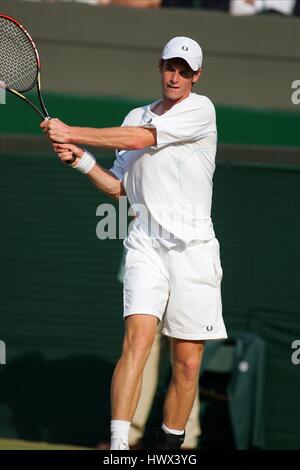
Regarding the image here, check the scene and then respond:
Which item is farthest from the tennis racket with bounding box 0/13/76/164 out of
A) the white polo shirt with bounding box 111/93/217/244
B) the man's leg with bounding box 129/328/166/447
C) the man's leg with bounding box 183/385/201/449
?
the man's leg with bounding box 183/385/201/449

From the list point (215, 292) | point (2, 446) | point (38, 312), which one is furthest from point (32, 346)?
point (215, 292)

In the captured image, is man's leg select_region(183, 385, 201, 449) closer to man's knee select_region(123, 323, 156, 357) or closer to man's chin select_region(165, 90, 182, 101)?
man's knee select_region(123, 323, 156, 357)

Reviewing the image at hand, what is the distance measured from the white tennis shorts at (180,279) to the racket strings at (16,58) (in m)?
1.01

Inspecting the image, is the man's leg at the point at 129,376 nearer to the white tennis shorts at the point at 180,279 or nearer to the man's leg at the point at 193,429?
the white tennis shorts at the point at 180,279

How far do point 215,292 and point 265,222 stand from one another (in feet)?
7.81

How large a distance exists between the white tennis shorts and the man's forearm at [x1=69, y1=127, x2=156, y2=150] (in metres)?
0.53

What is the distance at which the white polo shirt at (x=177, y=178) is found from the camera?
19.6 ft

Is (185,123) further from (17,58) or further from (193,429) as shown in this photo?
(193,429)

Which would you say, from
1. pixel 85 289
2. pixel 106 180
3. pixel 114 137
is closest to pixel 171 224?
pixel 106 180

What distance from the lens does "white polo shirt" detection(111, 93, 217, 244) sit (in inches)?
235

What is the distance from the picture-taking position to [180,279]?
602 cm

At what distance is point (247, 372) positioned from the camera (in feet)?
26.8

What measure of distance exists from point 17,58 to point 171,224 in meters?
1.27

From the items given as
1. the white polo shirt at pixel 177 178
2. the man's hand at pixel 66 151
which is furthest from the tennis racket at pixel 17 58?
the white polo shirt at pixel 177 178
